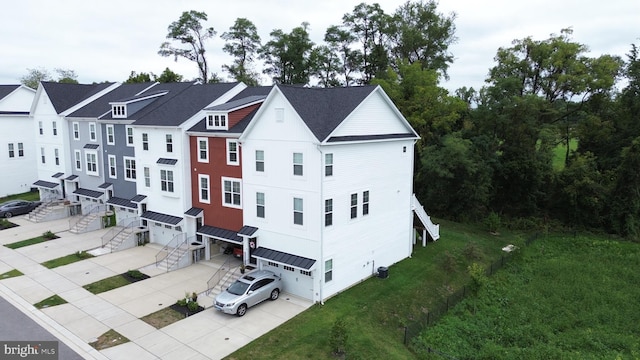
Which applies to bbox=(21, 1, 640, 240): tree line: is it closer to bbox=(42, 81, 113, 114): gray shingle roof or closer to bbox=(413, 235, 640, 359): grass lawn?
bbox=(413, 235, 640, 359): grass lawn

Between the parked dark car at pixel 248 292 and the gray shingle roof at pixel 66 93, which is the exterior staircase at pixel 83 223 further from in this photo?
the parked dark car at pixel 248 292

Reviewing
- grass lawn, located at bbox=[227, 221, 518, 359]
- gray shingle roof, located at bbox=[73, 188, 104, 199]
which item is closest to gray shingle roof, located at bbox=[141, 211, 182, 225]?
gray shingle roof, located at bbox=[73, 188, 104, 199]

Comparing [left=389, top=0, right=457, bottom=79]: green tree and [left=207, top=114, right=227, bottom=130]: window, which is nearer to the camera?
[left=207, top=114, right=227, bottom=130]: window

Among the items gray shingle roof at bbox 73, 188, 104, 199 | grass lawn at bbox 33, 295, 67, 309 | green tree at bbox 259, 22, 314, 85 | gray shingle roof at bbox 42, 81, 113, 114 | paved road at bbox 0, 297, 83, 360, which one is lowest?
paved road at bbox 0, 297, 83, 360

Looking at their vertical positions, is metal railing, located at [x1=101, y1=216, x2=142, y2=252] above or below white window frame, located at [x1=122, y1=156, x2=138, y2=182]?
below

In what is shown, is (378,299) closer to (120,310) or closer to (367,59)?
(120,310)

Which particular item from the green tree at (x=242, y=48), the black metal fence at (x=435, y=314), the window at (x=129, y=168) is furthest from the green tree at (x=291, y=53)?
the black metal fence at (x=435, y=314)

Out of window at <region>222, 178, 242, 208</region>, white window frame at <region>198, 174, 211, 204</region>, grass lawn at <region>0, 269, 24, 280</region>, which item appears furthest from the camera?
white window frame at <region>198, 174, 211, 204</region>
